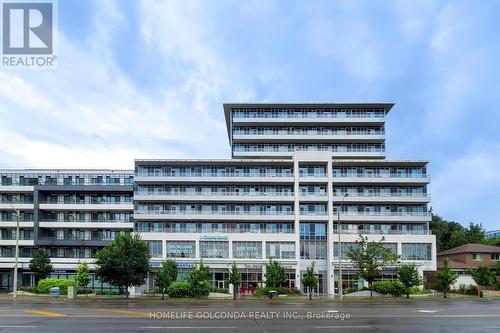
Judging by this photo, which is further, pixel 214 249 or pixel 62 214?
pixel 62 214

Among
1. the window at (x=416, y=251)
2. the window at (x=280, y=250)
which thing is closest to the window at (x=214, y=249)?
the window at (x=280, y=250)

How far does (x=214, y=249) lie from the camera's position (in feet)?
251

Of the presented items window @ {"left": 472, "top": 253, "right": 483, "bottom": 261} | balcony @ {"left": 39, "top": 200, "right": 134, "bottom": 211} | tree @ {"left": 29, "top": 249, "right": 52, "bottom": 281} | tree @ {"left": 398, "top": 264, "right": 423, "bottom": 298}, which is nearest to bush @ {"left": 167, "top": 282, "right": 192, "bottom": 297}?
tree @ {"left": 398, "top": 264, "right": 423, "bottom": 298}

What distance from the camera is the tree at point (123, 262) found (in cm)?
5325

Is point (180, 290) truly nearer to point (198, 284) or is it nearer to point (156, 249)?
point (198, 284)

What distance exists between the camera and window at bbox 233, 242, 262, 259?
250ft

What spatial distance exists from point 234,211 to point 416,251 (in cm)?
2760

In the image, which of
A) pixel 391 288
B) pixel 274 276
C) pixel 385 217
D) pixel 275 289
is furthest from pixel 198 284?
pixel 385 217

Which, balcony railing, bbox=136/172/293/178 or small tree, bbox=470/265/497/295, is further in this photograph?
balcony railing, bbox=136/172/293/178

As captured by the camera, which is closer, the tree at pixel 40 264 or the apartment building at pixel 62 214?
the tree at pixel 40 264

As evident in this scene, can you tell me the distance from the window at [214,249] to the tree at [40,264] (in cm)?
2189

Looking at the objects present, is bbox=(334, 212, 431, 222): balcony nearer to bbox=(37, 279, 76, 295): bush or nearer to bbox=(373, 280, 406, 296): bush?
bbox=(373, 280, 406, 296): bush

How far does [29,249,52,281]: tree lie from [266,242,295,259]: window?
103 ft

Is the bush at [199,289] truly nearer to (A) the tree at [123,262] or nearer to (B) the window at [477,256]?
(A) the tree at [123,262]
